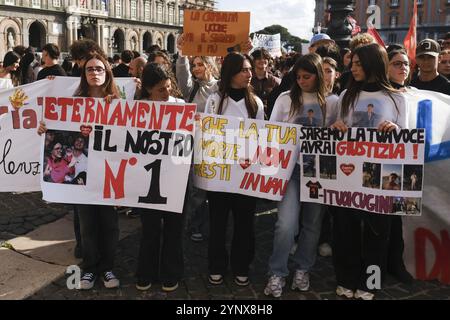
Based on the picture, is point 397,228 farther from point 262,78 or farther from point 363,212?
point 262,78

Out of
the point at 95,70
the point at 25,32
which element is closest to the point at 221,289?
the point at 95,70

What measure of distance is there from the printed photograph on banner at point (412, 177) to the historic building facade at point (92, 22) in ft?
189

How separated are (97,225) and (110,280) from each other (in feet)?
1.61

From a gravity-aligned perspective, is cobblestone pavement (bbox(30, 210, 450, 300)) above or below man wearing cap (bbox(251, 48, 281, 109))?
below

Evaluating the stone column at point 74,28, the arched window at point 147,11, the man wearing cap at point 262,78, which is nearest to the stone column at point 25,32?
the stone column at point 74,28

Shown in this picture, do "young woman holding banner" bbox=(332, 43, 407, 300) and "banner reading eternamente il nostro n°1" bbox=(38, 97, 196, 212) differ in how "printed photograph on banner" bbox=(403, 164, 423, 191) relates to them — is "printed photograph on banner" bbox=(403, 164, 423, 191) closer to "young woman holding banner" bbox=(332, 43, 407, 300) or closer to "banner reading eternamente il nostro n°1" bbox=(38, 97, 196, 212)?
"young woman holding banner" bbox=(332, 43, 407, 300)

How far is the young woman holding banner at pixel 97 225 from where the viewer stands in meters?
3.91

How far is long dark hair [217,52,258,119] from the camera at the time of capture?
385cm

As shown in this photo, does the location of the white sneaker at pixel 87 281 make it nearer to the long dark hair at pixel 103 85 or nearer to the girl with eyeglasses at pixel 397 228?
the long dark hair at pixel 103 85

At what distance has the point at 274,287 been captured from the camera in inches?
150

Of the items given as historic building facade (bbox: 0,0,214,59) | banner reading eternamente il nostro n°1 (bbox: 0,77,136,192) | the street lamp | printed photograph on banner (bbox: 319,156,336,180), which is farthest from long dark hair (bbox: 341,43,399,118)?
historic building facade (bbox: 0,0,214,59)

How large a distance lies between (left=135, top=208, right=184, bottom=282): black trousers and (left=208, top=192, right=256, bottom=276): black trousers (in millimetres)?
303

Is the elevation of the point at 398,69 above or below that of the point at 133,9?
below

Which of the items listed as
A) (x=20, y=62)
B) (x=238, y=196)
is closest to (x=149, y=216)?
(x=238, y=196)
